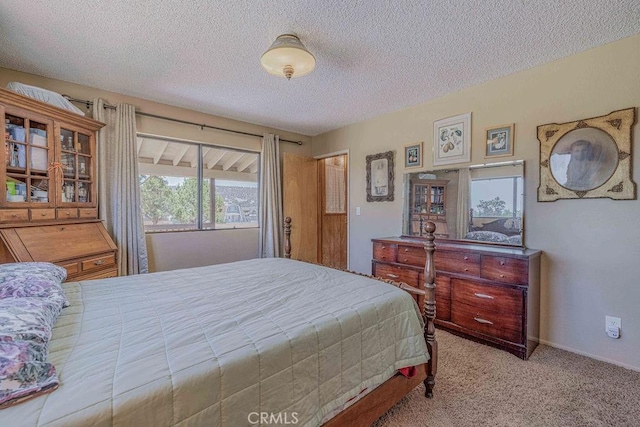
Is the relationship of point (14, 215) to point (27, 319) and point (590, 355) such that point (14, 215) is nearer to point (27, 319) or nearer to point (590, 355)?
point (27, 319)

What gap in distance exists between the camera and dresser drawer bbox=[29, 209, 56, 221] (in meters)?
2.30

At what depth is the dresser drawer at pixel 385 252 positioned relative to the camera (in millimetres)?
3244

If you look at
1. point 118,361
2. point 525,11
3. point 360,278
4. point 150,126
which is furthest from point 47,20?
point 525,11

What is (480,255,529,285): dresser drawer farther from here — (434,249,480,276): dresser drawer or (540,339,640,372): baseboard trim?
(540,339,640,372): baseboard trim

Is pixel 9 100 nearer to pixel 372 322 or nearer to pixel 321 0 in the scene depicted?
pixel 321 0

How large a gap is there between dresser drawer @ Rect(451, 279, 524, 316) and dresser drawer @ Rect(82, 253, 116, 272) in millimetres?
3314

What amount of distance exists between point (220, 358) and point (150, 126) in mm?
3386

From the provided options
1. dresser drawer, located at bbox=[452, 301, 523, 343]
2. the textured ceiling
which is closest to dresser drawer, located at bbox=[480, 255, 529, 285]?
dresser drawer, located at bbox=[452, 301, 523, 343]

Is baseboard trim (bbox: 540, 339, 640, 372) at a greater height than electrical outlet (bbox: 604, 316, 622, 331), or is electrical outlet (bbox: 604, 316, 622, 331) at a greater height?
electrical outlet (bbox: 604, 316, 622, 331)

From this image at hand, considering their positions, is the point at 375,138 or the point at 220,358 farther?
the point at 375,138

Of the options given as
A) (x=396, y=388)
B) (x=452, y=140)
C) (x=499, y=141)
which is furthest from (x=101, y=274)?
(x=499, y=141)

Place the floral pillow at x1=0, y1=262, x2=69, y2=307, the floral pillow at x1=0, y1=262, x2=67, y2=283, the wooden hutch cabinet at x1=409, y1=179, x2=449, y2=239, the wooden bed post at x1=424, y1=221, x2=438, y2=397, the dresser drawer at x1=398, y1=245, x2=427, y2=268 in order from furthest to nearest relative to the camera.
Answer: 1. the wooden hutch cabinet at x1=409, y1=179, x2=449, y2=239
2. the dresser drawer at x1=398, y1=245, x2=427, y2=268
3. the wooden bed post at x1=424, y1=221, x2=438, y2=397
4. the floral pillow at x1=0, y1=262, x2=67, y2=283
5. the floral pillow at x1=0, y1=262, x2=69, y2=307

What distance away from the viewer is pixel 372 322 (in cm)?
140

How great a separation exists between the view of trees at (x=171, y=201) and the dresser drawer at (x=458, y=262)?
296 cm
